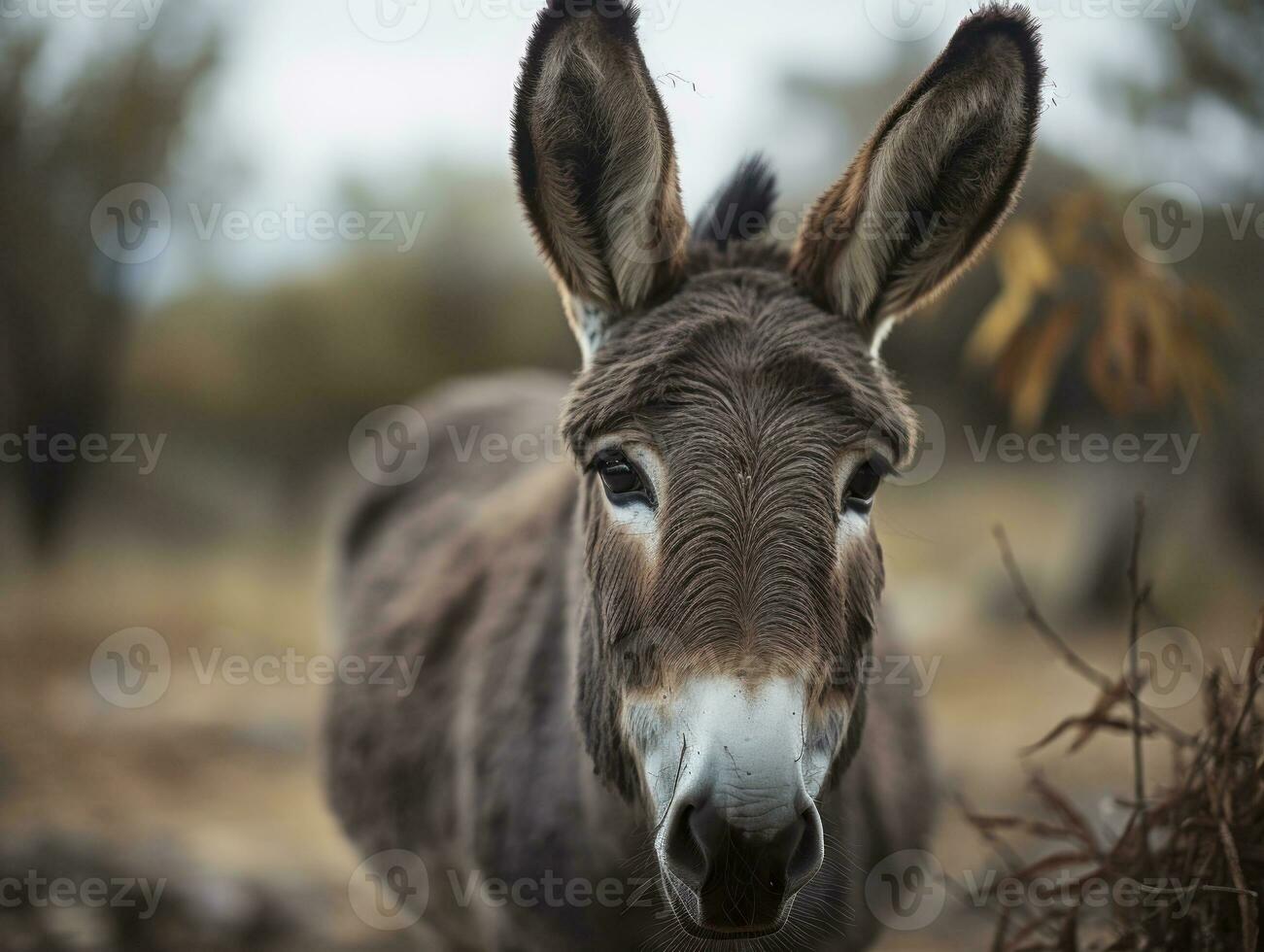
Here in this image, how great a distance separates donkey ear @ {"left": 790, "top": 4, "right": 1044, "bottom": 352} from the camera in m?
1.89

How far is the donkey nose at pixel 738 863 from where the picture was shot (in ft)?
4.68

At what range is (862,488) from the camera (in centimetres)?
189

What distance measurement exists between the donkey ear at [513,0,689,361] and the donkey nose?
1.11 meters

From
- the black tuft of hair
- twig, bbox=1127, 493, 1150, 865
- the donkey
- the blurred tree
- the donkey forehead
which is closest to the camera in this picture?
the donkey

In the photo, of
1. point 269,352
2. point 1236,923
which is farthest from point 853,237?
point 269,352

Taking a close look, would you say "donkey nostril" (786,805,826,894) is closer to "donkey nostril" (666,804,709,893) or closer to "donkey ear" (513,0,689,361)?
"donkey nostril" (666,804,709,893)

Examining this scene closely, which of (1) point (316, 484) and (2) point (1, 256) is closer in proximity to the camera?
(2) point (1, 256)

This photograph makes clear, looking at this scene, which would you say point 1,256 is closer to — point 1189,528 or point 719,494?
point 719,494

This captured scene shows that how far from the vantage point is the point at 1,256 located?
23.2 ft

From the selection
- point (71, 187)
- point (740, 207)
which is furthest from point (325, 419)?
point (740, 207)

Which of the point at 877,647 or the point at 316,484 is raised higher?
the point at 316,484

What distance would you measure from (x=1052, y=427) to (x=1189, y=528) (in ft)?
5.32

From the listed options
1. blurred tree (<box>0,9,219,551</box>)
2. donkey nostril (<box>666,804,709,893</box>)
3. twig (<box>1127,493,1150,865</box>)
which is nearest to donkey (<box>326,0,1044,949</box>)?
donkey nostril (<box>666,804,709,893</box>)

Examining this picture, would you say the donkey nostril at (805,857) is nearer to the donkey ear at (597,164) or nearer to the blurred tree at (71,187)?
the donkey ear at (597,164)
